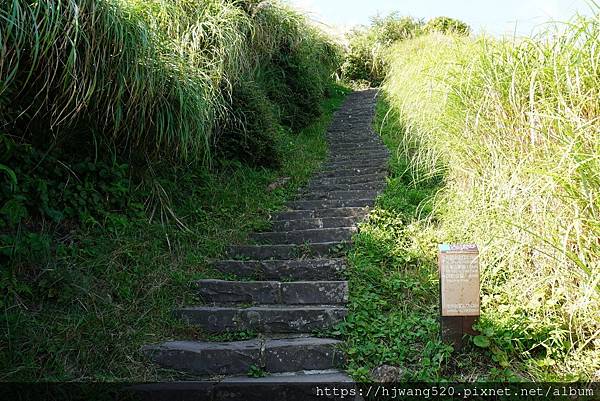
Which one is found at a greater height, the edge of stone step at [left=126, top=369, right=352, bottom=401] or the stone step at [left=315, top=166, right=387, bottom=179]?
the stone step at [left=315, top=166, right=387, bottom=179]

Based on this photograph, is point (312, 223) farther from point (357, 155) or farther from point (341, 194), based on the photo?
point (357, 155)

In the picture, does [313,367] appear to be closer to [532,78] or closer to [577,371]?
[577,371]

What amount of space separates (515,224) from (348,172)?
405cm

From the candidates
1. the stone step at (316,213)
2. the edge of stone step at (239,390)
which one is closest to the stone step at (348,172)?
the stone step at (316,213)

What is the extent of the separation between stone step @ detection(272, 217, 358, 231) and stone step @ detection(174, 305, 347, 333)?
4.69 feet

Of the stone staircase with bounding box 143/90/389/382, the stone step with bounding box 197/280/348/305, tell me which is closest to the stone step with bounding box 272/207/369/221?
the stone staircase with bounding box 143/90/389/382

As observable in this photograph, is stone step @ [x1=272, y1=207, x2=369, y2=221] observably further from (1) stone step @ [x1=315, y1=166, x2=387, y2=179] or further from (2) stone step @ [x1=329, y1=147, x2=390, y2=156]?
(2) stone step @ [x1=329, y1=147, x2=390, y2=156]

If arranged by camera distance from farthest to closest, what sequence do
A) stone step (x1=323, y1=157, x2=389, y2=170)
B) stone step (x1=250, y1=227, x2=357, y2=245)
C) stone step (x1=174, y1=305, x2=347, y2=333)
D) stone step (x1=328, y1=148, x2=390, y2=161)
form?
stone step (x1=328, y1=148, x2=390, y2=161)
stone step (x1=323, y1=157, x2=389, y2=170)
stone step (x1=250, y1=227, x2=357, y2=245)
stone step (x1=174, y1=305, x2=347, y2=333)

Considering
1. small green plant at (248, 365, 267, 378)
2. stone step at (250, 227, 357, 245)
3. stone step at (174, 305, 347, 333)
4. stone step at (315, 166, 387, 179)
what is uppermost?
stone step at (315, 166, 387, 179)

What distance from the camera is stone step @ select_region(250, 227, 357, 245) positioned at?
457cm

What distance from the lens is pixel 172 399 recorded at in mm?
2799

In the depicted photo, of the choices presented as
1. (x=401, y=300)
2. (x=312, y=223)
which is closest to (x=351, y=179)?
(x=312, y=223)

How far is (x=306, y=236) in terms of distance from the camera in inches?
186

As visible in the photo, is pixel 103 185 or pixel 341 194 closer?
pixel 103 185
